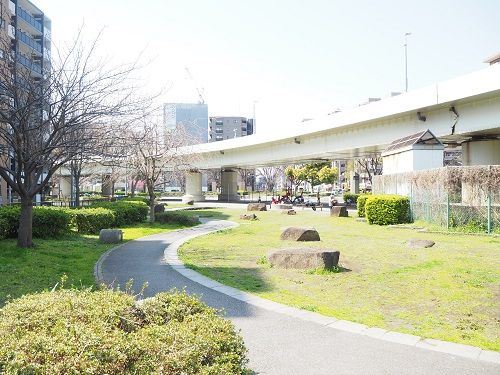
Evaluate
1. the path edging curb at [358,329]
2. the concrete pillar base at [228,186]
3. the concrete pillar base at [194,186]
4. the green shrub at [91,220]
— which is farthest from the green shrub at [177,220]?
the concrete pillar base at [228,186]

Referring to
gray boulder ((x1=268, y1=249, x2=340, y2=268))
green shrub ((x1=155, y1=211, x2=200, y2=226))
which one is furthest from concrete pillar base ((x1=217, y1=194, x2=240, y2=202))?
gray boulder ((x1=268, y1=249, x2=340, y2=268))

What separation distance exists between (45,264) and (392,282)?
768 cm

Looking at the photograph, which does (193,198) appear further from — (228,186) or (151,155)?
(151,155)

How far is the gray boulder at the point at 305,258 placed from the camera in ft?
31.7

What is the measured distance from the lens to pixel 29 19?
135ft

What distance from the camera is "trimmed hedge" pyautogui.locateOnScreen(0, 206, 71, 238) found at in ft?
44.3

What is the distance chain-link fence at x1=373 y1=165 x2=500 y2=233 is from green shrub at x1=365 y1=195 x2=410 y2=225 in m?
1.32

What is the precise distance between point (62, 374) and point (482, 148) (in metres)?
26.4

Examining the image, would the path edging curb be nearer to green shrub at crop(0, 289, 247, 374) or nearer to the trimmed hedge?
green shrub at crop(0, 289, 247, 374)

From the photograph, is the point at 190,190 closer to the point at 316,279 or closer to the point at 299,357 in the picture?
the point at 316,279

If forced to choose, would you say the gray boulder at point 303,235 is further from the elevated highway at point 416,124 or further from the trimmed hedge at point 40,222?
the elevated highway at point 416,124

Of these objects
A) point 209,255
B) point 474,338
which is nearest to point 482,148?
point 209,255

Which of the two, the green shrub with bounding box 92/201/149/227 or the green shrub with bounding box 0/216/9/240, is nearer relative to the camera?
the green shrub with bounding box 0/216/9/240

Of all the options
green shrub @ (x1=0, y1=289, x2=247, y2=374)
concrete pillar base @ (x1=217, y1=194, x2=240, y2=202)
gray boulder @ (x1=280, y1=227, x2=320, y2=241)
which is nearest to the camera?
green shrub @ (x1=0, y1=289, x2=247, y2=374)
